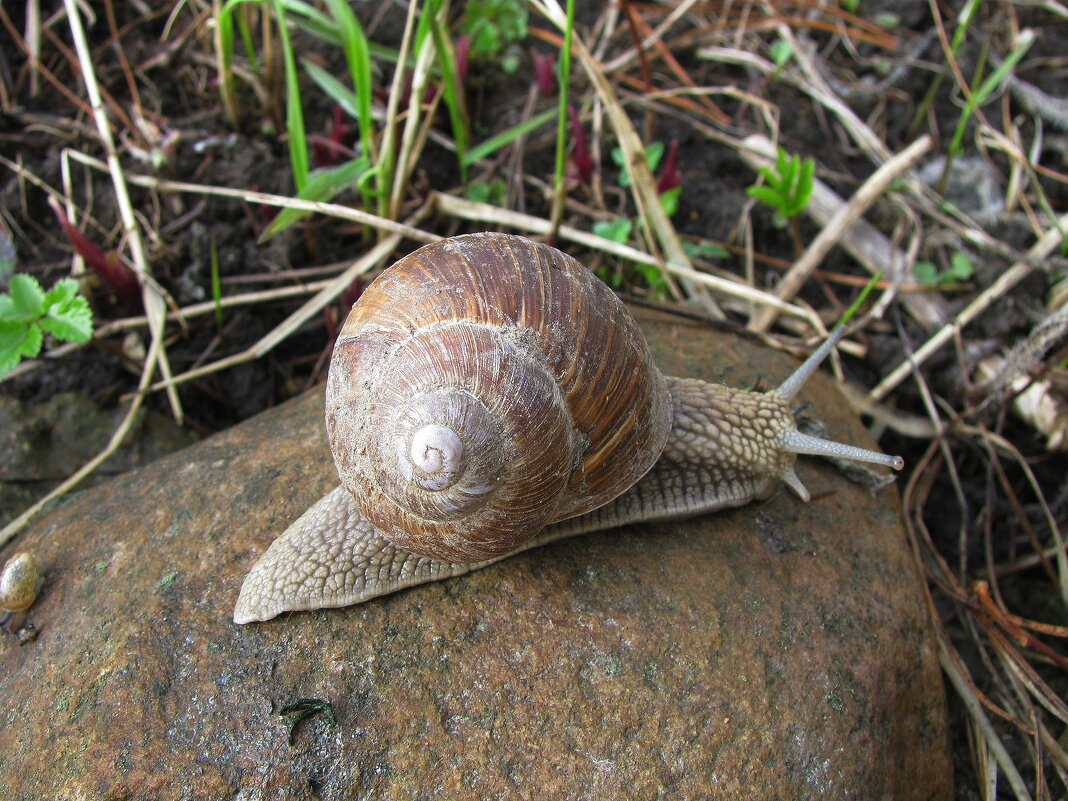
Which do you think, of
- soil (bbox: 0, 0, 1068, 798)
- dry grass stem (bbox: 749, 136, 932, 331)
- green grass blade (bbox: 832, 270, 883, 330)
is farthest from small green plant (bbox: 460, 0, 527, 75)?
green grass blade (bbox: 832, 270, 883, 330)

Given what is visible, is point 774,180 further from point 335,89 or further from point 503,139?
point 335,89

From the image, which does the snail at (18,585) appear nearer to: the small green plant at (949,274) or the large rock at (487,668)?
the large rock at (487,668)

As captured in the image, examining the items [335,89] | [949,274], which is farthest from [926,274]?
[335,89]

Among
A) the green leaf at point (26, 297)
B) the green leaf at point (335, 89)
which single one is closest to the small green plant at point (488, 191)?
the green leaf at point (335, 89)

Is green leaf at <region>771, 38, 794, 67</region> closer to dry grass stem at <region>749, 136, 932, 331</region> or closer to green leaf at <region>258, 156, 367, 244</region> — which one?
dry grass stem at <region>749, 136, 932, 331</region>

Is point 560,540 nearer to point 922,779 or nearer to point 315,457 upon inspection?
point 315,457
